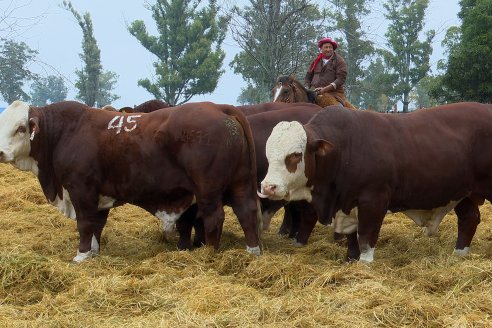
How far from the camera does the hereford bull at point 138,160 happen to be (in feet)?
16.9

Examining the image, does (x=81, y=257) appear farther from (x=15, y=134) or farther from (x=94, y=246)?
(x=15, y=134)

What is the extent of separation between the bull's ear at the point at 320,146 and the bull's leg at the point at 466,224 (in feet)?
5.19

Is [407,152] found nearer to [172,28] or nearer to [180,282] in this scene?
[180,282]

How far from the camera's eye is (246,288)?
3959 mm

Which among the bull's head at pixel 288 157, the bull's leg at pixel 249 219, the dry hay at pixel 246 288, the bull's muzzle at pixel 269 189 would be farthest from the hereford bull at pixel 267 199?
the bull's muzzle at pixel 269 189

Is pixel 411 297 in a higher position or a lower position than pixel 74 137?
lower

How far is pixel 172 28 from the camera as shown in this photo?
38.3 meters

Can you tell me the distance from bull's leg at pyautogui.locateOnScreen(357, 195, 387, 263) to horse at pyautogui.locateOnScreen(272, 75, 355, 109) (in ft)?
12.1

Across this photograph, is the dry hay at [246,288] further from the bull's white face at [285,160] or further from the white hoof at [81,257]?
the bull's white face at [285,160]

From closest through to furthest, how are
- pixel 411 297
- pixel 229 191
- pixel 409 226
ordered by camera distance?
pixel 411 297
pixel 229 191
pixel 409 226

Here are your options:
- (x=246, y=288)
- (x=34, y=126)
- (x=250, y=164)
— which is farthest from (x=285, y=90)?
(x=246, y=288)

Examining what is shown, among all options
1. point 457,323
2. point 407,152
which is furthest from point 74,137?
point 457,323

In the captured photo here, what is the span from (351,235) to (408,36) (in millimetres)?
47293

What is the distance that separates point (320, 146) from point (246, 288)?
1324 mm
